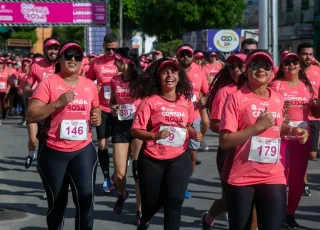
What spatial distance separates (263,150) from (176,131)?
52.4 inches

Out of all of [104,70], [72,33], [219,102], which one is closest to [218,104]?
[219,102]

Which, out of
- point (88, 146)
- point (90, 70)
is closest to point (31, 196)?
point (90, 70)

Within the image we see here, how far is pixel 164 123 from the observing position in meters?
6.72

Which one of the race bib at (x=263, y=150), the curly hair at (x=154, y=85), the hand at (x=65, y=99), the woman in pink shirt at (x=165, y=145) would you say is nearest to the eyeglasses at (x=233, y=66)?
the curly hair at (x=154, y=85)

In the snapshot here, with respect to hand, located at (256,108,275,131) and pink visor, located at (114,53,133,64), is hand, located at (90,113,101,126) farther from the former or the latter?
pink visor, located at (114,53,133,64)

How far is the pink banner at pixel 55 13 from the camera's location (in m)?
30.5

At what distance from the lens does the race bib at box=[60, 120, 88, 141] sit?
259 inches

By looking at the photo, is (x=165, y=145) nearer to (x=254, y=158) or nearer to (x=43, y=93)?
(x=43, y=93)

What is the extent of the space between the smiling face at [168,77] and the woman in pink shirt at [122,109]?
201 cm

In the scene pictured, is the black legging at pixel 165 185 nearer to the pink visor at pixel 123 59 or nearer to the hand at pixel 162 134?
the hand at pixel 162 134

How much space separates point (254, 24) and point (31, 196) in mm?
47049

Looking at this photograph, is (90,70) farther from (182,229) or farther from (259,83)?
(259,83)

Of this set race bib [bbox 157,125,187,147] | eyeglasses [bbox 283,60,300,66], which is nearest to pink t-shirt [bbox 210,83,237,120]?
race bib [bbox 157,125,187,147]

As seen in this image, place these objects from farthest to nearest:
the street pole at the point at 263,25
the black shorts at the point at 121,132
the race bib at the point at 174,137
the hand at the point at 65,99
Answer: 1. the street pole at the point at 263,25
2. the black shorts at the point at 121,132
3. the race bib at the point at 174,137
4. the hand at the point at 65,99
